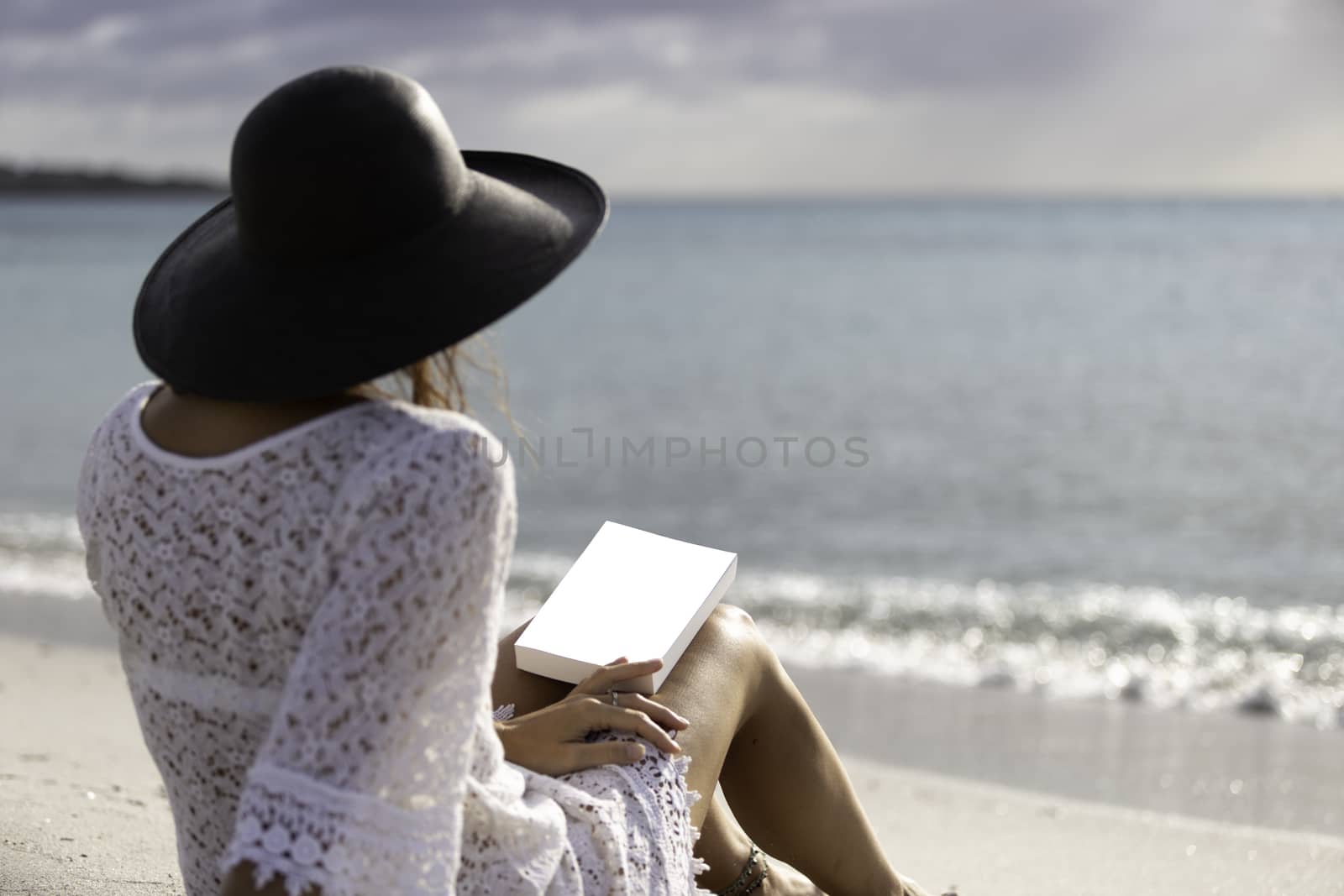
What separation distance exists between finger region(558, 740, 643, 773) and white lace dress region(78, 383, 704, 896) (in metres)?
0.25

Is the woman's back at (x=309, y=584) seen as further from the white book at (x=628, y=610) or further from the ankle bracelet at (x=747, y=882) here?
the ankle bracelet at (x=747, y=882)

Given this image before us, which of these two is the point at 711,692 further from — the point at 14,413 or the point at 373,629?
the point at 14,413

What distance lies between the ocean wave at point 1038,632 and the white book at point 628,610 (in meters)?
3.34

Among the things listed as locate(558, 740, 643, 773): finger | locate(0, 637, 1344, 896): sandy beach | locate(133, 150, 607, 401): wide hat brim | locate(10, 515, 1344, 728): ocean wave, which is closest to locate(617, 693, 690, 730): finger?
locate(558, 740, 643, 773): finger

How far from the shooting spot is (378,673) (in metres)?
1.32

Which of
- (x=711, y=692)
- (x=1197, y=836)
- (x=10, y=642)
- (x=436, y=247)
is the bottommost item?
(x=10, y=642)

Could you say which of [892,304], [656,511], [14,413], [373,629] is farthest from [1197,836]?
[892,304]

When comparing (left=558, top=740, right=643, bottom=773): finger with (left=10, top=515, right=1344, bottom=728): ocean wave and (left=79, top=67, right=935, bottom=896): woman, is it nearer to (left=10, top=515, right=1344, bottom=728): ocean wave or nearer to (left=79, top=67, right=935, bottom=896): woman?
(left=79, top=67, right=935, bottom=896): woman

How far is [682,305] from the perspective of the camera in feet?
95.6

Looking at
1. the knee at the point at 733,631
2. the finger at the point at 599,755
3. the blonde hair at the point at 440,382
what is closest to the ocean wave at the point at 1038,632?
the knee at the point at 733,631

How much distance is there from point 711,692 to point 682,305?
27.3 metres

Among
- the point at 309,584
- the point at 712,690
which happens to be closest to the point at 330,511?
the point at 309,584

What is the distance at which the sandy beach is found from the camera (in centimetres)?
266

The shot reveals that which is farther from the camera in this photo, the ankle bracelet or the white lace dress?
the ankle bracelet
